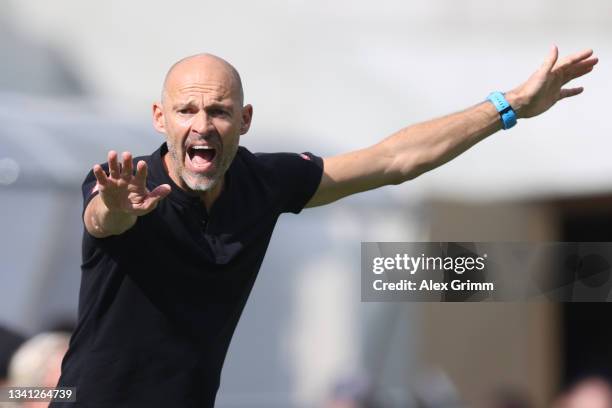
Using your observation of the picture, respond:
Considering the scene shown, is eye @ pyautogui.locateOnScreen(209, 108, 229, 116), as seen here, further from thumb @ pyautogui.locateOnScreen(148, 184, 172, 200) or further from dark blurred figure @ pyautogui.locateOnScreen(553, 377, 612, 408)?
dark blurred figure @ pyautogui.locateOnScreen(553, 377, 612, 408)

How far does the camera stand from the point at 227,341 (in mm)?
4836

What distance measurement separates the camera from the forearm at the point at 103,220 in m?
4.31

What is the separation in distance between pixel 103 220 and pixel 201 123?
0.50 meters

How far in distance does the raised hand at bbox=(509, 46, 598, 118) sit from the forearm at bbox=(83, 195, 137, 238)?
5.53 ft

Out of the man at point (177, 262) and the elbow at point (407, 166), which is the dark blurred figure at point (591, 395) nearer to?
the elbow at point (407, 166)

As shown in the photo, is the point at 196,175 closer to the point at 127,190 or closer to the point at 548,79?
the point at 127,190

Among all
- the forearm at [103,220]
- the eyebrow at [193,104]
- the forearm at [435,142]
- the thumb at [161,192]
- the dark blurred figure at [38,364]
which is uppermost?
the eyebrow at [193,104]

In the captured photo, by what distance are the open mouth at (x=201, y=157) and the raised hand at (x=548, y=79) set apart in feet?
4.27

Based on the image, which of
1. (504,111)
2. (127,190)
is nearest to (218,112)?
(127,190)

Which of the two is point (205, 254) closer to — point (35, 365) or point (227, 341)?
point (227, 341)

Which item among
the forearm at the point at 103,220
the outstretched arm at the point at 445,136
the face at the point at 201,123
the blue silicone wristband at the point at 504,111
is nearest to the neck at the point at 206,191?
the face at the point at 201,123

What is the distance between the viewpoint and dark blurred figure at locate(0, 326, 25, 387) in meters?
6.64

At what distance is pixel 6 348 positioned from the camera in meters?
6.83

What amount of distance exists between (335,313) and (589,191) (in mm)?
3202
